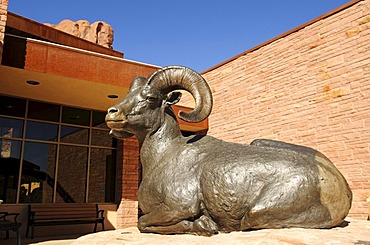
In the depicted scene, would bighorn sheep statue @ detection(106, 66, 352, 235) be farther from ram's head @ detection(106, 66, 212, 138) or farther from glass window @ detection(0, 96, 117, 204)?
glass window @ detection(0, 96, 117, 204)

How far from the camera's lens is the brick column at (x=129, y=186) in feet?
38.7

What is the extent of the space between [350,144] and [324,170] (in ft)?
19.2

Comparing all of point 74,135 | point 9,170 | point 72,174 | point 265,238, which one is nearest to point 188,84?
point 265,238

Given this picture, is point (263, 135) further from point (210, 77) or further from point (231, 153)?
point (231, 153)

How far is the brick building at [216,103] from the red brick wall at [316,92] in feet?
0.08

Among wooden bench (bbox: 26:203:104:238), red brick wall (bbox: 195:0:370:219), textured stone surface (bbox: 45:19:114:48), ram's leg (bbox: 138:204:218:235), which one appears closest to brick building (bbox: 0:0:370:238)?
red brick wall (bbox: 195:0:370:219)

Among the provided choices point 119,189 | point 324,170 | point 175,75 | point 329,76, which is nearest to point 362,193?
point 329,76

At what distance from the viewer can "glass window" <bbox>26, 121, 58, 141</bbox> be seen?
1097cm

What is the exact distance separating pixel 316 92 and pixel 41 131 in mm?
8070

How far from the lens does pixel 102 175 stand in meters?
12.3

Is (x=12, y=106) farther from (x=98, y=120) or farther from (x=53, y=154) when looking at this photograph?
(x=98, y=120)

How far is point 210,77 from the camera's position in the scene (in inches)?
504

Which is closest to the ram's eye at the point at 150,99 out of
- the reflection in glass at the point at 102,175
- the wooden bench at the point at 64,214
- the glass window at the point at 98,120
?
the wooden bench at the point at 64,214

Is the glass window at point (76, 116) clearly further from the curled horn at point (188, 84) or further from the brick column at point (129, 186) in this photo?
the curled horn at point (188, 84)
